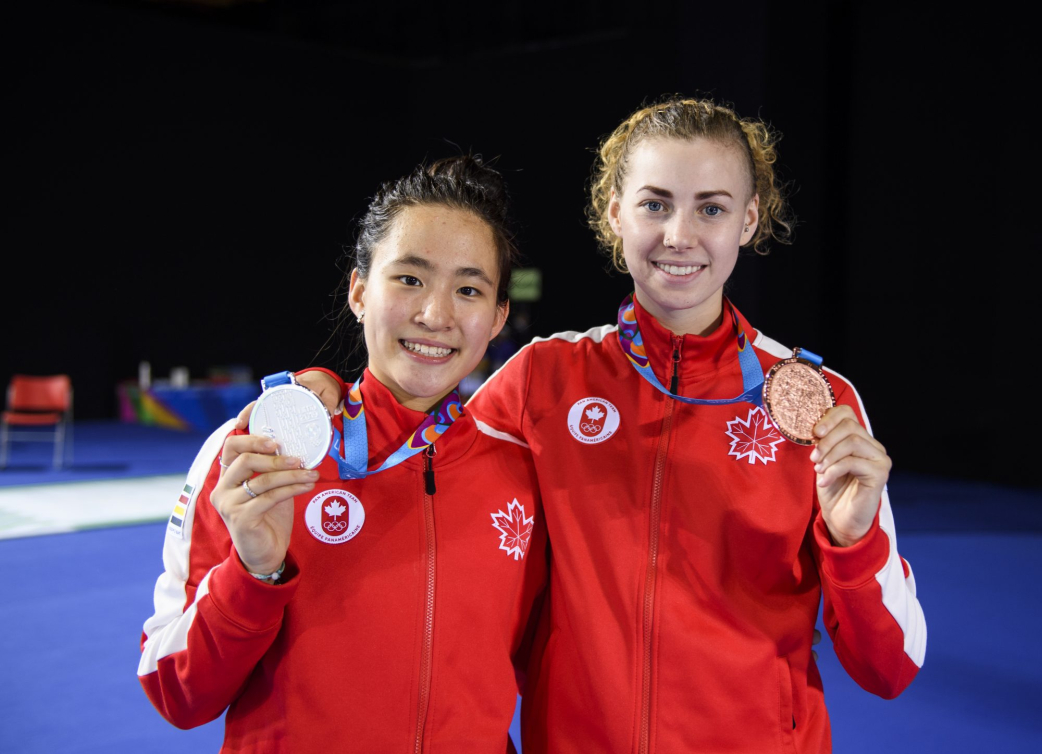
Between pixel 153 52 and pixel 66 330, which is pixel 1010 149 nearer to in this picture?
pixel 153 52

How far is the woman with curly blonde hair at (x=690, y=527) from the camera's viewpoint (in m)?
1.50

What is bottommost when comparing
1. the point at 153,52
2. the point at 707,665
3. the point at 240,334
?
the point at 240,334

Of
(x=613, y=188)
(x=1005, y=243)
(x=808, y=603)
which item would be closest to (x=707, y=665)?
(x=808, y=603)

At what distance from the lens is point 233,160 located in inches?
545

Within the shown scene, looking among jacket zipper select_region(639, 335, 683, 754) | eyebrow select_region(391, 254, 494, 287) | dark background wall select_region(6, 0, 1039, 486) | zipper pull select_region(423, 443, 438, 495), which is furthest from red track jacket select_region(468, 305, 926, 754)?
dark background wall select_region(6, 0, 1039, 486)

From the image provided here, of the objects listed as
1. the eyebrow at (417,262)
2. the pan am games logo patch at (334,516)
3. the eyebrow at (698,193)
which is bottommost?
the pan am games logo patch at (334,516)

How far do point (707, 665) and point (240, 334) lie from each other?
13.7 metres

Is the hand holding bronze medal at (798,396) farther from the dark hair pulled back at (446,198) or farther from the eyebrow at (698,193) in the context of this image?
the dark hair pulled back at (446,198)

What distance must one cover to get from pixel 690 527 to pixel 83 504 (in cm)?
676

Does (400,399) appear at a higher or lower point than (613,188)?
lower

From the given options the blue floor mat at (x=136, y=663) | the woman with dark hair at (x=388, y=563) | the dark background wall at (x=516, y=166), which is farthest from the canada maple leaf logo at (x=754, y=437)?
the dark background wall at (x=516, y=166)

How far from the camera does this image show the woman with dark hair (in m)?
1.37

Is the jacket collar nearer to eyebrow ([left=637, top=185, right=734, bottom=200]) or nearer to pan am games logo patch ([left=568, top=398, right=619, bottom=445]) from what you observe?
pan am games logo patch ([left=568, top=398, right=619, bottom=445])

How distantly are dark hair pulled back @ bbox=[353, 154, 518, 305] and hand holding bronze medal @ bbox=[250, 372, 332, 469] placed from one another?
0.37 meters
